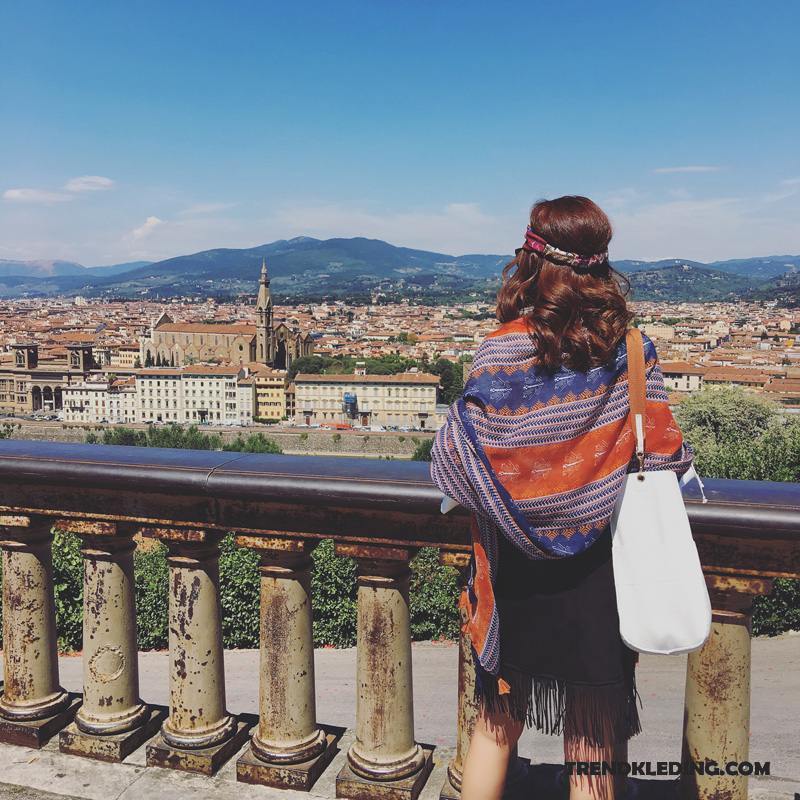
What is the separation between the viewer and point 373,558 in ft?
5.23

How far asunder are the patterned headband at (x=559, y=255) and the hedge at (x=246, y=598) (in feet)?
23.1

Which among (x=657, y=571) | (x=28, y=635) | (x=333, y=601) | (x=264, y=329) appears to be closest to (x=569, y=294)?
(x=657, y=571)

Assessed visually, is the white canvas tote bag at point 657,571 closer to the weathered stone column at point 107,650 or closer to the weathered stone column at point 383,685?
Result: the weathered stone column at point 383,685

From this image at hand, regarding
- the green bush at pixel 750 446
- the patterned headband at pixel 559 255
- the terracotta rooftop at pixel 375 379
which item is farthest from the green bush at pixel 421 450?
the patterned headband at pixel 559 255

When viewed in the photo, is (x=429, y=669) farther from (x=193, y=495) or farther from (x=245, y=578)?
(x=193, y=495)

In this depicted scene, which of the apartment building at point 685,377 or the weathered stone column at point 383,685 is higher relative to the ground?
the weathered stone column at point 383,685

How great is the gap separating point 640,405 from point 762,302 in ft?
636

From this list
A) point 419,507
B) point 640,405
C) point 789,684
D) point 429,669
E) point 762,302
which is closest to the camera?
point 640,405

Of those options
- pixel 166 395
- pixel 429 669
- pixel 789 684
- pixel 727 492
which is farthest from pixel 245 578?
pixel 166 395

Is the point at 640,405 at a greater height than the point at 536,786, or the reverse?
the point at 640,405

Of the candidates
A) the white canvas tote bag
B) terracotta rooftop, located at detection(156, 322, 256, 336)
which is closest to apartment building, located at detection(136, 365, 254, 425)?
terracotta rooftop, located at detection(156, 322, 256, 336)

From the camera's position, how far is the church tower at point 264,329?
84500 mm

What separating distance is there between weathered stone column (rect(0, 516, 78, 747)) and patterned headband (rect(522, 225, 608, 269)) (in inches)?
46.2

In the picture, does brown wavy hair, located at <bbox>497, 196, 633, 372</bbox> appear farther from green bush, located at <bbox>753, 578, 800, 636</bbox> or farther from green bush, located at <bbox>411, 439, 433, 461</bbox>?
green bush, located at <bbox>411, 439, 433, 461</bbox>
